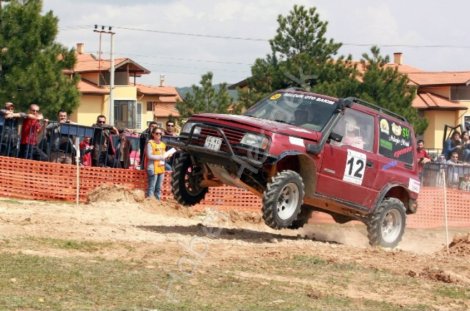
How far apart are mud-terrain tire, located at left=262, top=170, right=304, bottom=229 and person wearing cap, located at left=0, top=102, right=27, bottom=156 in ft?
27.4

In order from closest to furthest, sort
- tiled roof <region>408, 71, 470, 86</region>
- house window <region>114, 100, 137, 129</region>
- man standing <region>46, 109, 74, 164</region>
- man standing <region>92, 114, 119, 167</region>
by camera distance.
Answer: man standing <region>46, 109, 74, 164</region> < man standing <region>92, 114, 119, 167</region> < tiled roof <region>408, 71, 470, 86</region> < house window <region>114, 100, 137, 129</region>

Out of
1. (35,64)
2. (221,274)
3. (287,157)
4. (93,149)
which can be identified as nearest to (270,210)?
(287,157)

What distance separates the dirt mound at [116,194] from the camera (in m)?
18.9

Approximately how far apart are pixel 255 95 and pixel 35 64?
60.4 feet

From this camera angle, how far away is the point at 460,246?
15.5 meters

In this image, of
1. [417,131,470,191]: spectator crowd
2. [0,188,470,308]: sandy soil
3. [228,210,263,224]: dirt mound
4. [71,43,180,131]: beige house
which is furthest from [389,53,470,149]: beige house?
[228,210,263,224]: dirt mound

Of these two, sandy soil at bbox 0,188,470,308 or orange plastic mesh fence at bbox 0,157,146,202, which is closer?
sandy soil at bbox 0,188,470,308

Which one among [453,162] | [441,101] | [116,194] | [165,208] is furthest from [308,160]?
[441,101]

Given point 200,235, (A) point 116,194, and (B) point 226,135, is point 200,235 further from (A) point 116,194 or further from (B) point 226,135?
(A) point 116,194

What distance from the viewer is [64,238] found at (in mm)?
12750

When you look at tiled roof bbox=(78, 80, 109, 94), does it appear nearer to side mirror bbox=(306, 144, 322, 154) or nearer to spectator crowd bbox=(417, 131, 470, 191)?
spectator crowd bbox=(417, 131, 470, 191)

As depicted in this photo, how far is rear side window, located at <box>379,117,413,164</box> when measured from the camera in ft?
50.7

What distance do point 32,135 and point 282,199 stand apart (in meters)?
8.39

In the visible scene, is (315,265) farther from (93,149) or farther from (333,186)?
(93,149)
